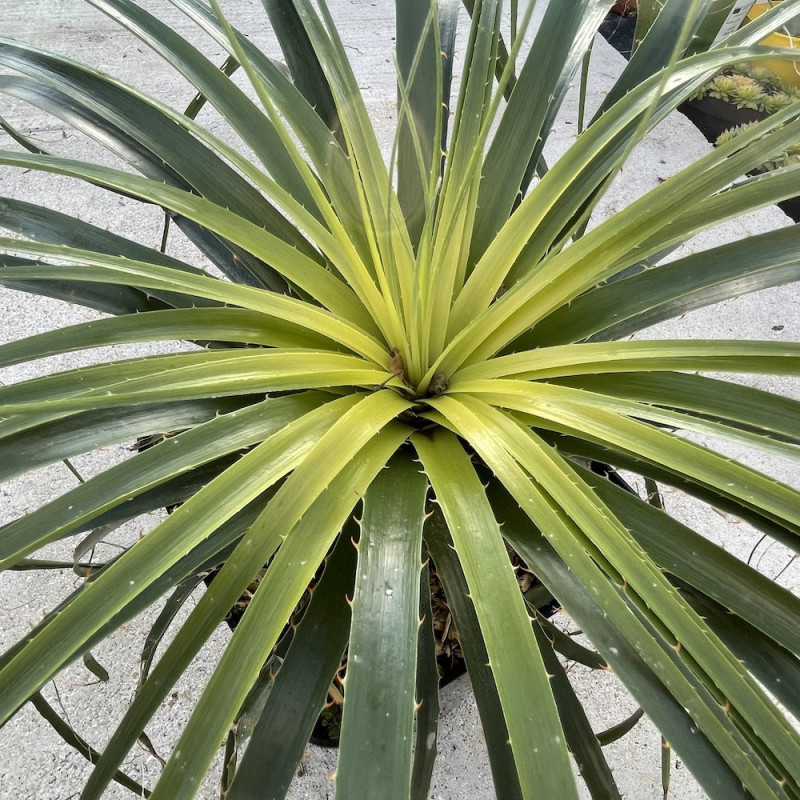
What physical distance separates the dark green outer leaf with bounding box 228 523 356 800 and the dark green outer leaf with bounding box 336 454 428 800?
0.07 m

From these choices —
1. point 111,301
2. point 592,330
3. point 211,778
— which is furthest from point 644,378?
point 211,778

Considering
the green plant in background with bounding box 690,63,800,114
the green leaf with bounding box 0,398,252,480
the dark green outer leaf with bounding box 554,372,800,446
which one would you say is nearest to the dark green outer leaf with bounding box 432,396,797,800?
the dark green outer leaf with bounding box 554,372,800,446

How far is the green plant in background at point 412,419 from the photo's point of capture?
35 centimetres

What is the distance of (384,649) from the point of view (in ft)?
1.17

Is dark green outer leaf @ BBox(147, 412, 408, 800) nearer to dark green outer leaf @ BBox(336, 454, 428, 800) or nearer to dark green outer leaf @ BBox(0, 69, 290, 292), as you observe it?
dark green outer leaf @ BBox(336, 454, 428, 800)

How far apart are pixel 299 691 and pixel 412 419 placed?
8.7 inches

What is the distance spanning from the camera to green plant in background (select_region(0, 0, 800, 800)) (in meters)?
0.35

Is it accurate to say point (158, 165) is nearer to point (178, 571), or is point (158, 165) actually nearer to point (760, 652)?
point (178, 571)

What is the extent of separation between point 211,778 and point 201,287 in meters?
0.53

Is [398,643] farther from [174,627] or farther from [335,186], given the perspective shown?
[174,627]

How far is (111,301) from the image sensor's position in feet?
1.89

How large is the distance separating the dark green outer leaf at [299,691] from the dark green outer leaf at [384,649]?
0.07 m

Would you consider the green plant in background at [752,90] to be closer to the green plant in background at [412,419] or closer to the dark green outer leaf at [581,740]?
the green plant in background at [412,419]

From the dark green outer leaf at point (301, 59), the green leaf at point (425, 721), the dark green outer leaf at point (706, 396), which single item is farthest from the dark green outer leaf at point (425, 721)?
the dark green outer leaf at point (301, 59)
